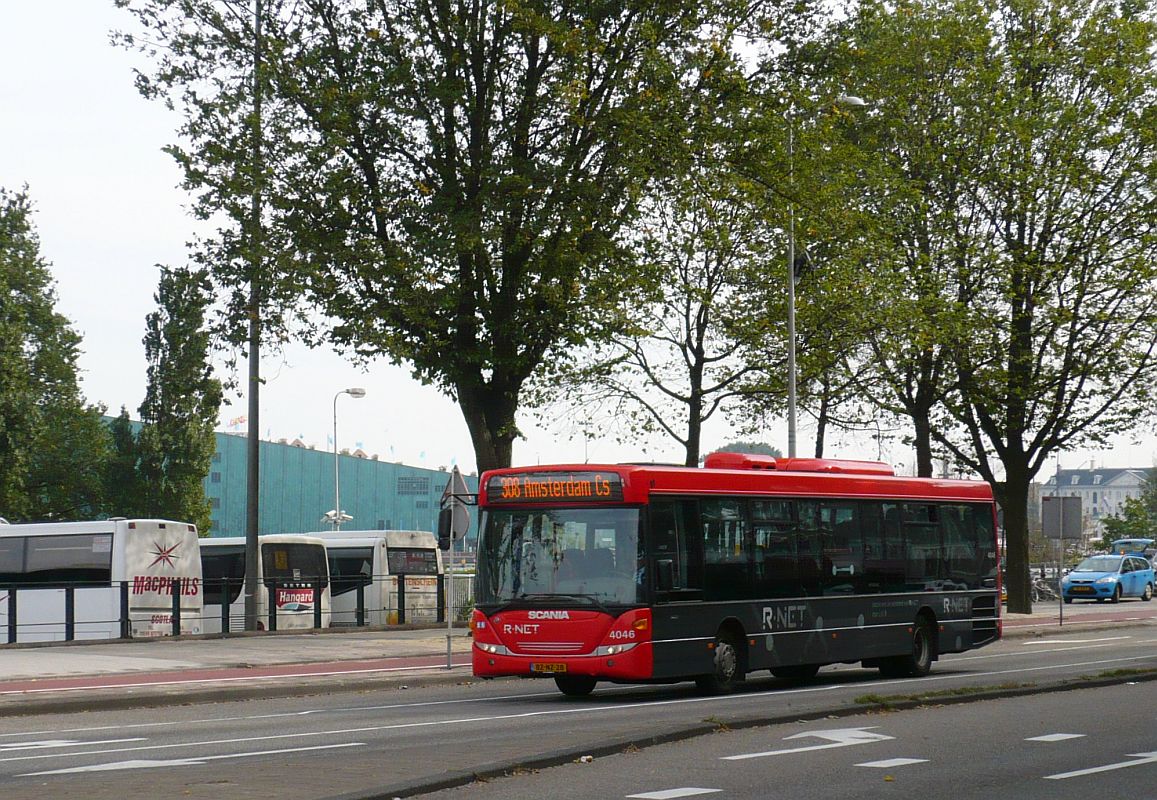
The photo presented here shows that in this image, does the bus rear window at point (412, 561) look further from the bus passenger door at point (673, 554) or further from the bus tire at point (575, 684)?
the bus passenger door at point (673, 554)

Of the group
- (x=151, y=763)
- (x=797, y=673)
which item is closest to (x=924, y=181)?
(x=797, y=673)

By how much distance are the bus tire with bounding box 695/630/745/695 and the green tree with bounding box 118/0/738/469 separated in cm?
978

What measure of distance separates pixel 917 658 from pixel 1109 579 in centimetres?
3639

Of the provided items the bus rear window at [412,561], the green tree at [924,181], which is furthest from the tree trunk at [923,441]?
the bus rear window at [412,561]

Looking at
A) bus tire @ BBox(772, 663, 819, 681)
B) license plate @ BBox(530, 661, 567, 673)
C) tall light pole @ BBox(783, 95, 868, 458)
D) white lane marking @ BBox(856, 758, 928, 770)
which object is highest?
tall light pole @ BBox(783, 95, 868, 458)

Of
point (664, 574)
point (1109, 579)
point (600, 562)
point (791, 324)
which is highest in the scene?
point (791, 324)

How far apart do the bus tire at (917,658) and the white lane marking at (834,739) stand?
319 inches

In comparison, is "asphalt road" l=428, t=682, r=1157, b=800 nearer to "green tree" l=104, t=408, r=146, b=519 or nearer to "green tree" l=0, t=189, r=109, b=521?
"green tree" l=0, t=189, r=109, b=521

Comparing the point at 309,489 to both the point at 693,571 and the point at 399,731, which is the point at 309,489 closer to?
the point at 693,571

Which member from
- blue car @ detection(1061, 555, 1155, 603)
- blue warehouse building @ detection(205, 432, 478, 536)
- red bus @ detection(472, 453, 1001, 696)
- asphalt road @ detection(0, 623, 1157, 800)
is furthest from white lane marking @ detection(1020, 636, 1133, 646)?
blue warehouse building @ detection(205, 432, 478, 536)

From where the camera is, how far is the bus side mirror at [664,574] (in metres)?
17.3

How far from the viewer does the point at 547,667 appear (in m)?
17.3

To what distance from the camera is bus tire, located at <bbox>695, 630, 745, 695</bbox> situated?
18.2m

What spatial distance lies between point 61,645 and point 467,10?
13.1 m
